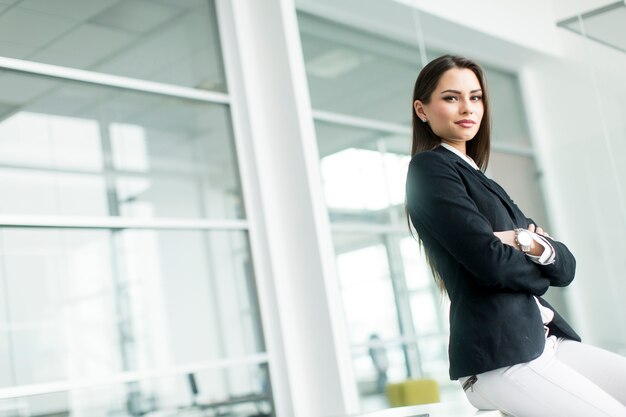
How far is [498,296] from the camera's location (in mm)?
1773

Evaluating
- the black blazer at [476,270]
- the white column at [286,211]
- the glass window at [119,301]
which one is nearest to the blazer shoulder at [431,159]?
the black blazer at [476,270]

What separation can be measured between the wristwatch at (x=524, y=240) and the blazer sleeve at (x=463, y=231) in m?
0.03

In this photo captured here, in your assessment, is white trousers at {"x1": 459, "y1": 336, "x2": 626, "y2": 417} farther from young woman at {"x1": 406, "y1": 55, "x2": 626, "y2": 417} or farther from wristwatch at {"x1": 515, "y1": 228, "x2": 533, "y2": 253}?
wristwatch at {"x1": 515, "y1": 228, "x2": 533, "y2": 253}

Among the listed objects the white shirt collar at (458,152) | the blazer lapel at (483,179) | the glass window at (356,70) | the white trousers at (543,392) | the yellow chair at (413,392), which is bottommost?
the yellow chair at (413,392)

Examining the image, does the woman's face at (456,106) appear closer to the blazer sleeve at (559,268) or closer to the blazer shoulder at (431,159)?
the blazer shoulder at (431,159)

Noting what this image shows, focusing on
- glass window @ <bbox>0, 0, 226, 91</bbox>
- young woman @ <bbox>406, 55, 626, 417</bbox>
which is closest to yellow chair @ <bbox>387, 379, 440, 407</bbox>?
glass window @ <bbox>0, 0, 226, 91</bbox>

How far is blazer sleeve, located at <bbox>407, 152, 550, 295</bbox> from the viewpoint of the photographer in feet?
5.68

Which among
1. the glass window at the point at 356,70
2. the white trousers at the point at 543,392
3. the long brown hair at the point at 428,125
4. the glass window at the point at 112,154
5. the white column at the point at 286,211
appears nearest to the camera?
the white trousers at the point at 543,392

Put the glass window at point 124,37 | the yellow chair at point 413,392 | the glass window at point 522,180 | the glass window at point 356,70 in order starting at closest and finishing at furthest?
the glass window at point 124,37
the glass window at point 522,180
the yellow chair at point 413,392
the glass window at point 356,70

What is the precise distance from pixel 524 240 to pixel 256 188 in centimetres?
291

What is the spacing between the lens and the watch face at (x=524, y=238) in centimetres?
182

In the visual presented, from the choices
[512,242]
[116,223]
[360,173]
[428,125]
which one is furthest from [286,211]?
[512,242]

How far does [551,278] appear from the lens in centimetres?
185

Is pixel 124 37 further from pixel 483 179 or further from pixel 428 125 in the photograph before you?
pixel 483 179
